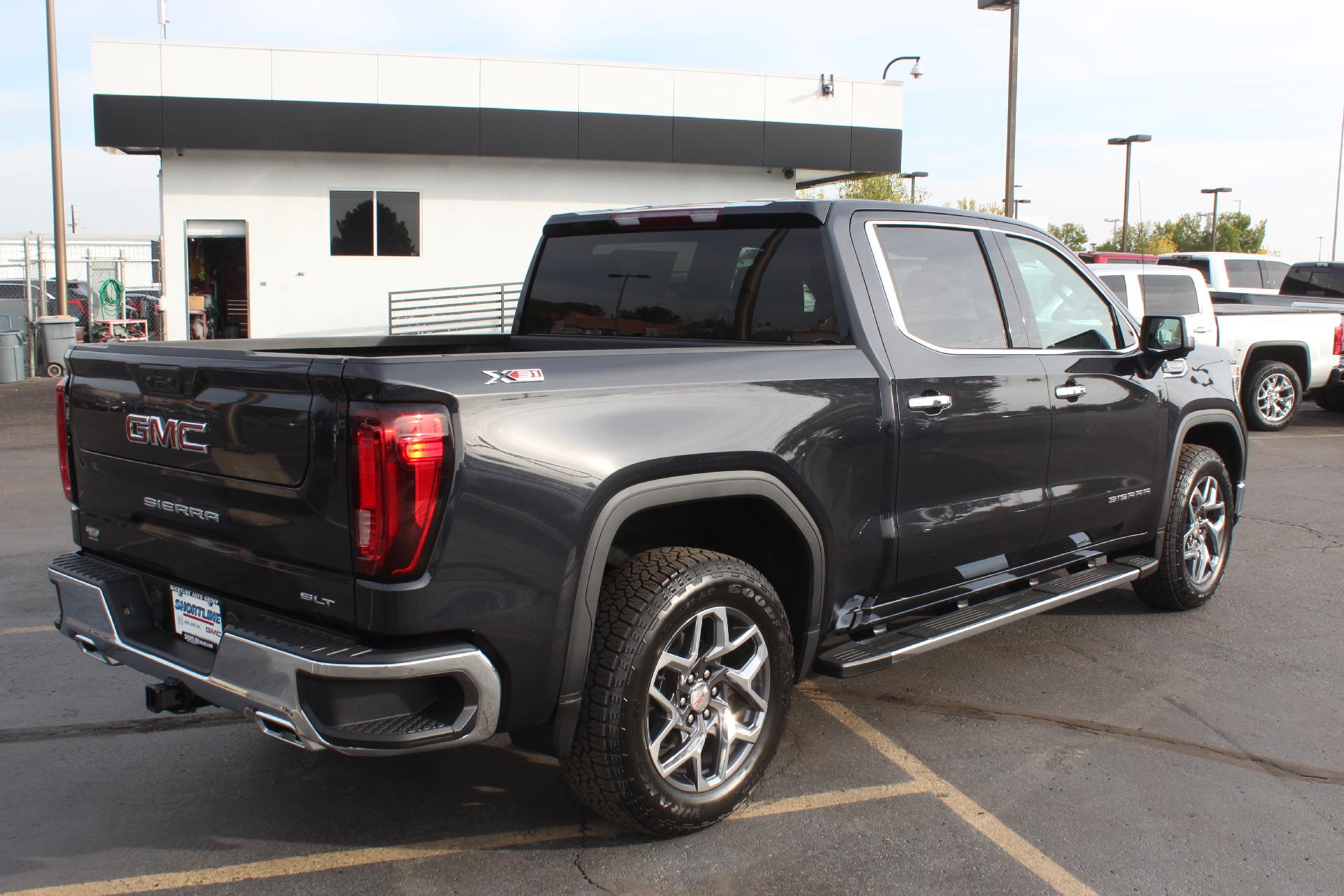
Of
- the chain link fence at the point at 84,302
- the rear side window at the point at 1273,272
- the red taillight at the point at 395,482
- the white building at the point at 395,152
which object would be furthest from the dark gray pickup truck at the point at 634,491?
the chain link fence at the point at 84,302

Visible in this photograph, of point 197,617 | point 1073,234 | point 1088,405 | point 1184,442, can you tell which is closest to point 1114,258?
point 1184,442

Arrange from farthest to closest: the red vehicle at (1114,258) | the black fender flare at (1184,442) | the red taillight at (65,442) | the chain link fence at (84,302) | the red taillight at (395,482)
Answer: the chain link fence at (84,302)
the red vehicle at (1114,258)
the black fender flare at (1184,442)
the red taillight at (65,442)
the red taillight at (395,482)

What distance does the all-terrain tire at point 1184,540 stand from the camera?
577cm

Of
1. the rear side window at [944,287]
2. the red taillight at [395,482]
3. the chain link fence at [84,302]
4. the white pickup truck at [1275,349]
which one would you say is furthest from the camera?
the chain link fence at [84,302]

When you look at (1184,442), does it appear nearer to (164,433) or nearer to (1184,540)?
(1184,540)

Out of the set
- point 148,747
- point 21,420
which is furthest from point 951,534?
point 21,420

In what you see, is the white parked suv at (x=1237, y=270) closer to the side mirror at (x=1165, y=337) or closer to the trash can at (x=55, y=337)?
the side mirror at (x=1165, y=337)

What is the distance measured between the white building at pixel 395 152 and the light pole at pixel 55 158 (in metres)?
0.61

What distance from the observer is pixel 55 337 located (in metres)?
18.5

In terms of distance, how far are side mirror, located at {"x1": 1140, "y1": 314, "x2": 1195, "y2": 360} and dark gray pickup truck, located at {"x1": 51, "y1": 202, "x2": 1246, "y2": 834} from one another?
0.05 ft

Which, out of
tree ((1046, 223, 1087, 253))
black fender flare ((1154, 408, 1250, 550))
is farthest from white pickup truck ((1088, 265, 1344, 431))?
tree ((1046, 223, 1087, 253))

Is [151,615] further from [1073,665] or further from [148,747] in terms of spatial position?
[1073,665]

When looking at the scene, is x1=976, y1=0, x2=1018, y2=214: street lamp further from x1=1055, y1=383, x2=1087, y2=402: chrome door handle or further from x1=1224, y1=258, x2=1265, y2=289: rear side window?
x1=1055, y1=383, x2=1087, y2=402: chrome door handle

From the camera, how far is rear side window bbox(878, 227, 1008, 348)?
4367 mm
